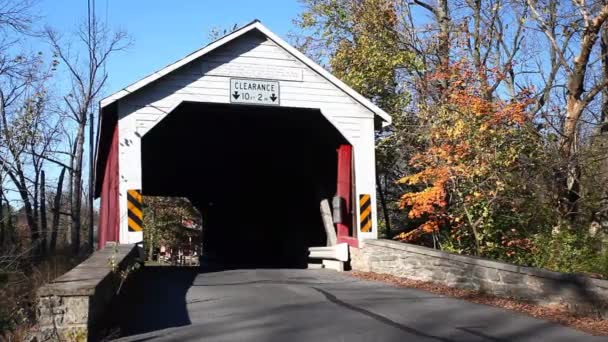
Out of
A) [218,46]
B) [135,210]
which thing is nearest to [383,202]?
[218,46]

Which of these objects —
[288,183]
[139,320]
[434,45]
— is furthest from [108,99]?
[434,45]

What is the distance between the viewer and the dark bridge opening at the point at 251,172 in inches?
719

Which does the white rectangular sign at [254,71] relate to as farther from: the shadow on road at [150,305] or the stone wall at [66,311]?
the stone wall at [66,311]

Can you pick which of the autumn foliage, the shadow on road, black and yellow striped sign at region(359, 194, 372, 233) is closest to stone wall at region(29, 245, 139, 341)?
the shadow on road

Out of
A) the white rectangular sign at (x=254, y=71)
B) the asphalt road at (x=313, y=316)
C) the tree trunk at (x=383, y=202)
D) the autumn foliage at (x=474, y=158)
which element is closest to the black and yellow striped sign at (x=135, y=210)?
the asphalt road at (x=313, y=316)

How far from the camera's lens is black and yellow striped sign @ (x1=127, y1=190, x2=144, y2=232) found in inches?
549

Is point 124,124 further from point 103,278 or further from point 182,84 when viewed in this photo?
point 103,278

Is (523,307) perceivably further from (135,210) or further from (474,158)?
(135,210)

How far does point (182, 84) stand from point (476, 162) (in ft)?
22.4

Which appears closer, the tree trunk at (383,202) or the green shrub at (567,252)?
the green shrub at (567,252)

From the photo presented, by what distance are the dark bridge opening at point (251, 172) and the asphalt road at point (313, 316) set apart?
6.20 m

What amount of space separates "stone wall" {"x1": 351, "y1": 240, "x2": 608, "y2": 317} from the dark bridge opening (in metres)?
4.28

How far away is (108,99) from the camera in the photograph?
14.2 meters

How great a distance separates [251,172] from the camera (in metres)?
24.7
